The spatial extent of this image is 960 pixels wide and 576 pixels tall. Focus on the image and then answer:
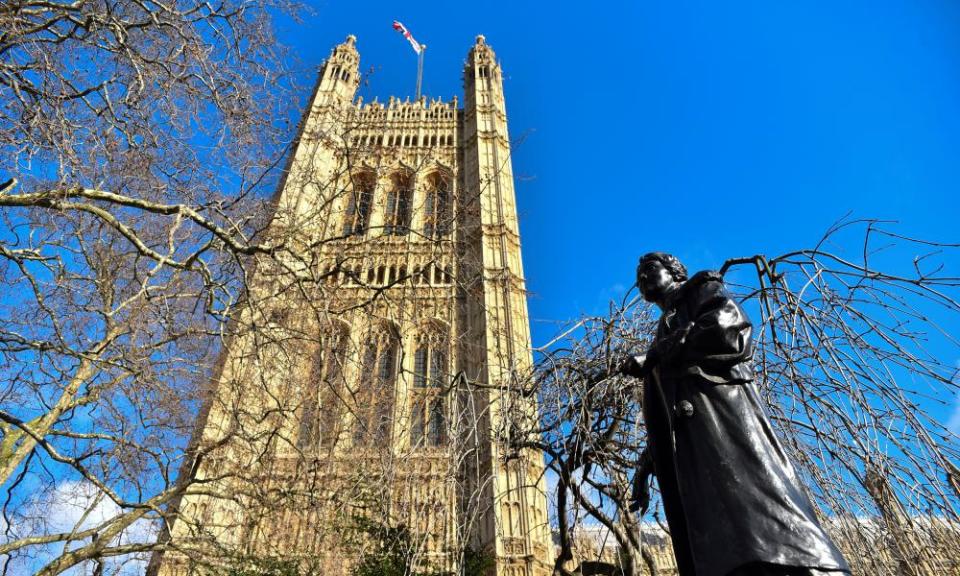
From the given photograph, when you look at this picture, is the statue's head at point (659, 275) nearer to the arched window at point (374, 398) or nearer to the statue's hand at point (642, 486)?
the statue's hand at point (642, 486)

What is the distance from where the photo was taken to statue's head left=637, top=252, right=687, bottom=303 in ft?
8.13

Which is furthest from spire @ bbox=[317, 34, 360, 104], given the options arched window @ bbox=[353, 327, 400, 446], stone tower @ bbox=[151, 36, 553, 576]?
arched window @ bbox=[353, 327, 400, 446]

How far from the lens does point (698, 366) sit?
78.0 inches

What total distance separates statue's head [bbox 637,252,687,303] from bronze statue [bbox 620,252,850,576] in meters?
0.09

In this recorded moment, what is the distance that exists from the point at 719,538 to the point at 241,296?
4.94m

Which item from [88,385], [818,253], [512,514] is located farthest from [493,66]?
[818,253]

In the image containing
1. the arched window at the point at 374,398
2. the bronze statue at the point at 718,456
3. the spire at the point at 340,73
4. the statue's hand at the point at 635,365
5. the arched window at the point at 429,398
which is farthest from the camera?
the spire at the point at 340,73

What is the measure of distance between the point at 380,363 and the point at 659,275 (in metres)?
12.3

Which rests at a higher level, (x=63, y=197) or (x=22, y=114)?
(x=22, y=114)

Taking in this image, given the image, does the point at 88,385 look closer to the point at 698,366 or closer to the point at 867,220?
the point at 698,366

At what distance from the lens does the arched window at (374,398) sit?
19.3ft

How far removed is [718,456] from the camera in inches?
72.3

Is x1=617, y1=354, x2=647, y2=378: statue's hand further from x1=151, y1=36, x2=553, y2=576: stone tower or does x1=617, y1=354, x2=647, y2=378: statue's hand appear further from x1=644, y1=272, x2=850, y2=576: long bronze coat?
x1=151, y1=36, x2=553, y2=576: stone tower

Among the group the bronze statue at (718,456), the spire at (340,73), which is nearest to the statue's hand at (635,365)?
the bronze statue at (718,456)
